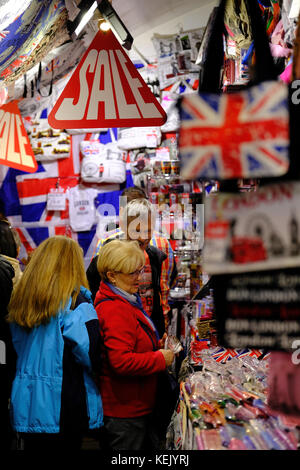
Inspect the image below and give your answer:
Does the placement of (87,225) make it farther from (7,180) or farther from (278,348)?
(278,348)

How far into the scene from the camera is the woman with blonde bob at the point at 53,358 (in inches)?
71.1

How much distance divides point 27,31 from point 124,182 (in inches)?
110

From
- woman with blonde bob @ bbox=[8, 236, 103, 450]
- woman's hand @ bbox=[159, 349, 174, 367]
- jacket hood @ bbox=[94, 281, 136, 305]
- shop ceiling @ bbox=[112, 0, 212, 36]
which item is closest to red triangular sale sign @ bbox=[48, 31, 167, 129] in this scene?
woman with blonde bob @ bbox=[8, 236, 103, 450]

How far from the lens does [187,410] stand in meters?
1.50

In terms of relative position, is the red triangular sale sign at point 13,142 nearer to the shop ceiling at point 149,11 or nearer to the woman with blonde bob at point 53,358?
the shop ceiling at point 149,11

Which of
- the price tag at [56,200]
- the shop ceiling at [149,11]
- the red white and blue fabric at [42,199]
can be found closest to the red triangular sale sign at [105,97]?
the shop ceiling at [149,11]

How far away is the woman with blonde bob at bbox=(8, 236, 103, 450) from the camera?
71.1 inches

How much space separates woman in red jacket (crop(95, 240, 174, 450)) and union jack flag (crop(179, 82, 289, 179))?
1246 mm

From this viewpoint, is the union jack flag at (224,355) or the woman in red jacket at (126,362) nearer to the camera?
the woman in red jacket at (126,362)

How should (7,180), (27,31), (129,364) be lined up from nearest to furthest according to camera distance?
(129,364)
(27,31)
(7,180)

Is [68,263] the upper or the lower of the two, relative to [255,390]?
upper

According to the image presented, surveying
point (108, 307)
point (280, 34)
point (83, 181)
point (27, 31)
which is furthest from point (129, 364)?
point (83, 181)

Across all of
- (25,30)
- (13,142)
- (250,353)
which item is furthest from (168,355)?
(13,142)

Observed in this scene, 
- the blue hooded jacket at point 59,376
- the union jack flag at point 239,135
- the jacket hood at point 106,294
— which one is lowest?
the blue hooded jacket at point 59,376
